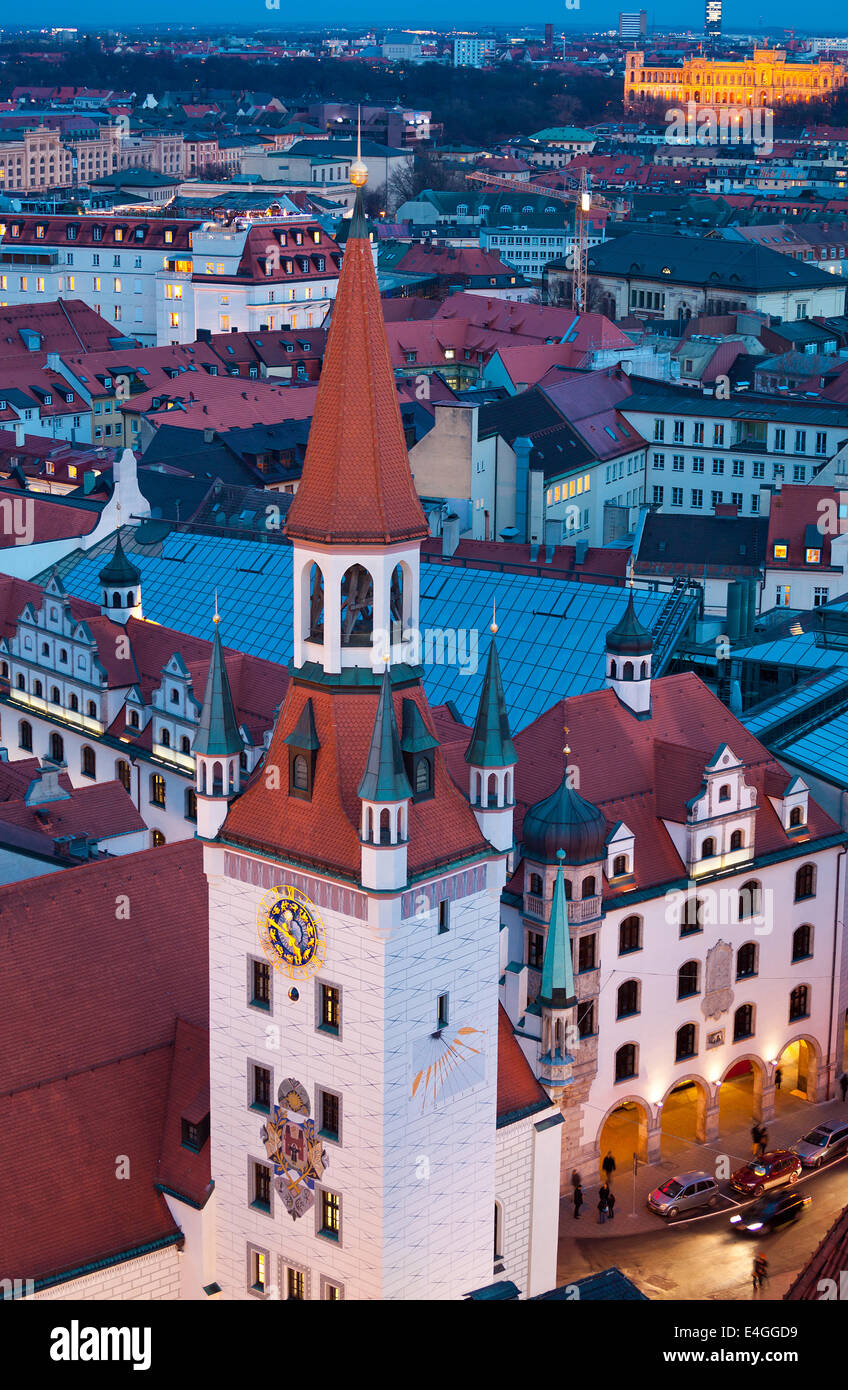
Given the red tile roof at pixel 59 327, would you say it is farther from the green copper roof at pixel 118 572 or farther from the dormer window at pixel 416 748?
the dormer window at pixel 416 748

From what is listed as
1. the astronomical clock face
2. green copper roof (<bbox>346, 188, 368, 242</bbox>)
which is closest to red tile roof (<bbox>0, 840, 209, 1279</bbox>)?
the astronomical clock face

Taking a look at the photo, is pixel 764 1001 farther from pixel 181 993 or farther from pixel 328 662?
pixel 328 662

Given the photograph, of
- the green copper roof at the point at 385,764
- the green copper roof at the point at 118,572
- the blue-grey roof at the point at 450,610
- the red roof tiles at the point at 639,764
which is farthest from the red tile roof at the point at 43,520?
the green copper roof at the point at 385,764

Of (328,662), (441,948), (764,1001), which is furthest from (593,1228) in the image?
(328,662)

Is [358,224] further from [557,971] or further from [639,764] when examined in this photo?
[639,764]

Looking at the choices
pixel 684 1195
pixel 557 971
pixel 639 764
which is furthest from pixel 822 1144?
pixel 557 971

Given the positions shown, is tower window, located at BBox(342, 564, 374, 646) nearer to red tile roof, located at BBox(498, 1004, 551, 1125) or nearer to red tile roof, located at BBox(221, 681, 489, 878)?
red tile roof, located at BBox(221, 681, 489, 878)
